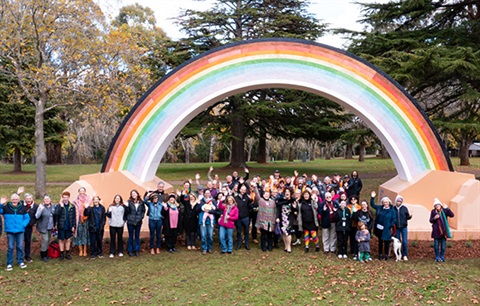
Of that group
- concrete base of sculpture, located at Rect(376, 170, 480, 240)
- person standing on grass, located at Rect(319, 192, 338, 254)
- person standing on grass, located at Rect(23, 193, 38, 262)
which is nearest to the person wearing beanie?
person standing on grass, located at Rect(319, 192, 338, 254)

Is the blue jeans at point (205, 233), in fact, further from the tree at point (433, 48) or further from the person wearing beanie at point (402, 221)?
the tree at point (433, 48)

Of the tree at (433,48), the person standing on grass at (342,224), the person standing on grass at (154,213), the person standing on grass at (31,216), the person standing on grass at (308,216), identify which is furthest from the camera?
the tree at (433,48)

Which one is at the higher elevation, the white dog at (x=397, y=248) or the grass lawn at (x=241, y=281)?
the white dog at (x=397, y=248)

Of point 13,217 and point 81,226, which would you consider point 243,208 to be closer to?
point 81,226

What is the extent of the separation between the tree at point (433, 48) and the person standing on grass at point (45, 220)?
11247 mm

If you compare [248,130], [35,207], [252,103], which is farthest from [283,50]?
[248,130]

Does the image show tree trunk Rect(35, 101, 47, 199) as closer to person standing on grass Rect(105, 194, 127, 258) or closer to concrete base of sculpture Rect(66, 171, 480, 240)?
concrete base of sculpture Rect(66, 171, 480, 240)

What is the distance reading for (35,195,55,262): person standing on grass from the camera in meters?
8.39

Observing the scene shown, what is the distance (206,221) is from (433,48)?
9.51 m

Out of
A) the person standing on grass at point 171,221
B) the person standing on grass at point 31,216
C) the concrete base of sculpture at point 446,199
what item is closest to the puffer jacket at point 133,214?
the person standing on grass at point 171,221

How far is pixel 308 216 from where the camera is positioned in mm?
9109

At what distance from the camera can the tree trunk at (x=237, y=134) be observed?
24.8 meters

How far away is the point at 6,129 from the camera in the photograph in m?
24.4

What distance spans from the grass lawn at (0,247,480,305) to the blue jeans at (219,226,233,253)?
276 millimetres
